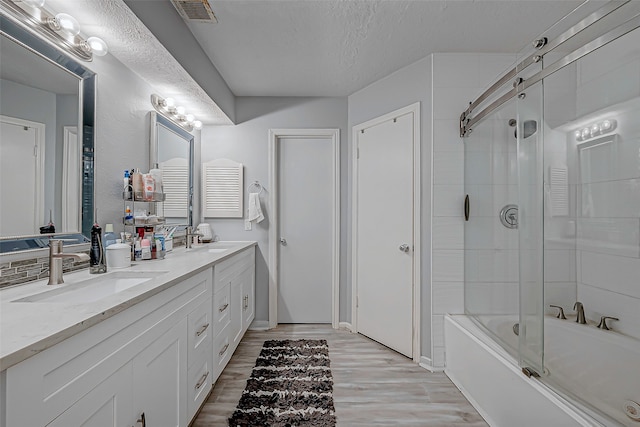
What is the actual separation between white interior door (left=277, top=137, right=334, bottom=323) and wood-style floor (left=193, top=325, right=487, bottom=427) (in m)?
0.57

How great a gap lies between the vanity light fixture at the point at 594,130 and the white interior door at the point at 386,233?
110cm

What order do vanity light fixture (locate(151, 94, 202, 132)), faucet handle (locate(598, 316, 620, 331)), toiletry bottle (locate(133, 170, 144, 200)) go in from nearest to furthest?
faucet handle (locate(598, 316, 620, 331)) < toiletry bottle (locate(133, 170, 144, 200)) < vanity light fixture (locate(151, 94, 202, 132))

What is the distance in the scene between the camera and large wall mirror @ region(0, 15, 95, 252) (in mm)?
1228

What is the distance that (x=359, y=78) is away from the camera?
9.46ft

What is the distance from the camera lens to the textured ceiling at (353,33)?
74.0 inches

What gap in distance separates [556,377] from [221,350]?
1.87 meters

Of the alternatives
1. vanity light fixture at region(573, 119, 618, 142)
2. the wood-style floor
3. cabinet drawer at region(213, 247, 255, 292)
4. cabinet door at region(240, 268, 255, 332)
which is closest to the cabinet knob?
cabinet drawer at region(213, 247, 255, 292)

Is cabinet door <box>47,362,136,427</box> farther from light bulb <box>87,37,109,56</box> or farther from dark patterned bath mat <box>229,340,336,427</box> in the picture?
light bulb <box>87,37,109,56</box>

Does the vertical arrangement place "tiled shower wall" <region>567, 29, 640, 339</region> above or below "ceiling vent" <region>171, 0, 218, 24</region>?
below

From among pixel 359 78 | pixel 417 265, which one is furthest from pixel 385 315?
pixel 359 78

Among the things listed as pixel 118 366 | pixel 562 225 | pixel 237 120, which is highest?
pixel 237 120

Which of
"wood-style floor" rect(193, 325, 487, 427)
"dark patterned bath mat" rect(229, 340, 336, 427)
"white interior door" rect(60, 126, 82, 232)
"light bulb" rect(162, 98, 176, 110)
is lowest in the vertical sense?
"wood-style floor" rect(193, 325, 487, 427)

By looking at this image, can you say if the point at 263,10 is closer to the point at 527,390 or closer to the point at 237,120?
the point at 237,120

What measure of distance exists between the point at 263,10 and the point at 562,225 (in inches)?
84.9
